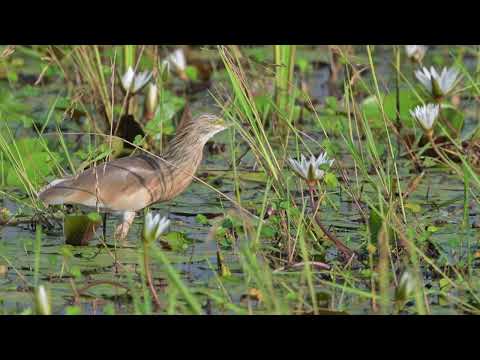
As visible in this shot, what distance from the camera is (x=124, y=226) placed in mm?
6617

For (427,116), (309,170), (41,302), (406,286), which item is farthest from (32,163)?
(406,286)

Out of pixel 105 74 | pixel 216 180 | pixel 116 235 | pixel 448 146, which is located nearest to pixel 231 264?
pixel 116 235

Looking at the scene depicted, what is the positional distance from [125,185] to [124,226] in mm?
243

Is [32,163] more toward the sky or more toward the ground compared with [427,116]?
more toward the sky

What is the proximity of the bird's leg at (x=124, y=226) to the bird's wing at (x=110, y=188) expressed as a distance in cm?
5

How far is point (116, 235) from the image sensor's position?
6.55 m

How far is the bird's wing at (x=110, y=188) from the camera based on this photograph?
21.4 ft

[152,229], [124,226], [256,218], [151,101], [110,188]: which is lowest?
[152,229]

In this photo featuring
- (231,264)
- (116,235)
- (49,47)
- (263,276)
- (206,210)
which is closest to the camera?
(263,276)

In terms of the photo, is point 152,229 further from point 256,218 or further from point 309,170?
point 256,218

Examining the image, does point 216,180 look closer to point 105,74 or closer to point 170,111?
point 170,111

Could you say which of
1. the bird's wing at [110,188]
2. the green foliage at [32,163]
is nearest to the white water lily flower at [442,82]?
the bird's wing at [110,188]

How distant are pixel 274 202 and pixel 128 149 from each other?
2.19 meters

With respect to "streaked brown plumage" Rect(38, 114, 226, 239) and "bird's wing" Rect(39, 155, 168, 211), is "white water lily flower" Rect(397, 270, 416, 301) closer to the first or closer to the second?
"streaked brown plumage" Rect(38, 114, 226, 239)
